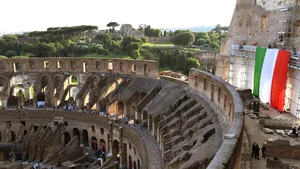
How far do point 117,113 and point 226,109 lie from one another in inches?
485

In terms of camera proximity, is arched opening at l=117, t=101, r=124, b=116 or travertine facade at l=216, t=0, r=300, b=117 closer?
travertine facade at l=216, t=0, r=300, b=117

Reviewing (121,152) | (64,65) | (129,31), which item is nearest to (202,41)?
(129,31)

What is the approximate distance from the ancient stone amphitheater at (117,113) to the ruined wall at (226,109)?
0.05 metres

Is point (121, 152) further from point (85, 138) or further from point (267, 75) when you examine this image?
point (267, 75)

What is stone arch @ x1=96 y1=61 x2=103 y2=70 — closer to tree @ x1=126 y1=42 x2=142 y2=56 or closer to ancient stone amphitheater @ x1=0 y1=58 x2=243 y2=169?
ancient stone amphitheater @ x1=0 y1=58 x2=243 y2=169

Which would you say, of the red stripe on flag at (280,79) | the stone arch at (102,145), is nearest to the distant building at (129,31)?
the stone arch at (102,145)

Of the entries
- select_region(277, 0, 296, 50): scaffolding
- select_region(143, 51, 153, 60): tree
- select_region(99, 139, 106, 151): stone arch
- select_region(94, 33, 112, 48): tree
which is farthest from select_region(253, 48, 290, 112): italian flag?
select_region(94, 33, 112, 48): tree

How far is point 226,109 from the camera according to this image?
44.4 ft

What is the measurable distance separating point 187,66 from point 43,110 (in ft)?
80.7

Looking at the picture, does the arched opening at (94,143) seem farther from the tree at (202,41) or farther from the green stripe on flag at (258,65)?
the tree at (202,41)

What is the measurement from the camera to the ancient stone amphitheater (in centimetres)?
1330

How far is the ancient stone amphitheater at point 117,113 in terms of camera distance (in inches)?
523

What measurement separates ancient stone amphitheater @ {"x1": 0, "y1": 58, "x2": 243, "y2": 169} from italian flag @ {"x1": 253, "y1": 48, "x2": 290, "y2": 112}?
445 cm

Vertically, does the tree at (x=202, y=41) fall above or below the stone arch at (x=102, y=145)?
above
